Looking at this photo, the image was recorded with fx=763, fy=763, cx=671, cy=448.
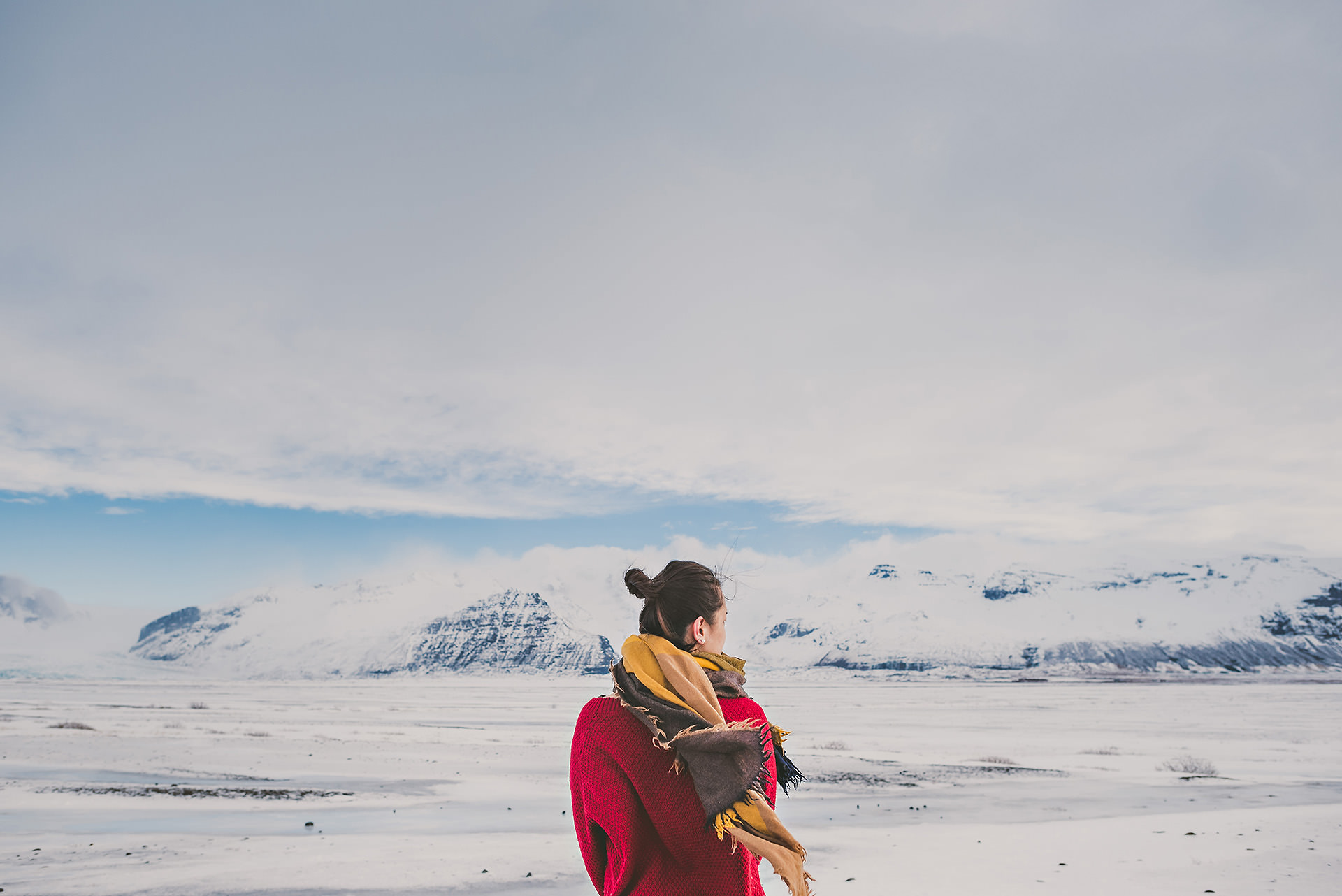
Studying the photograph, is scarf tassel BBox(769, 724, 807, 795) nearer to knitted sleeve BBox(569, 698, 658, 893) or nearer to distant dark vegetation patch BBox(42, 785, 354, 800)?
knitted sleeve BBox(569, 698, 658, 893)

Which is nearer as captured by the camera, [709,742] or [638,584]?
[709,742]

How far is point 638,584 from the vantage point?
263 cm

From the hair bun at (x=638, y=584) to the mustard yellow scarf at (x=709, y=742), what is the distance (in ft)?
0.50

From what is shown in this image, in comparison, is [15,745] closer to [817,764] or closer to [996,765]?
[817,764]

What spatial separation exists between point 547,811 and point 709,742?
11.0 meters

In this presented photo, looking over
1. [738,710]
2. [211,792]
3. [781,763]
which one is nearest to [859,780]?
Answer: [211,792]

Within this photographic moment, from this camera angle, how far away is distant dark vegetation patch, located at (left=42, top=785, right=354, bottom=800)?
13.2 meters

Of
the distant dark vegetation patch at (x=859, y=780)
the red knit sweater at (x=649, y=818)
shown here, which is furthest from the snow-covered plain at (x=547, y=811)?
the red knit sweater at (x=649, y=818)

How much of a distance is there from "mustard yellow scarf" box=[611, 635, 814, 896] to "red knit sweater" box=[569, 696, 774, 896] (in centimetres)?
6

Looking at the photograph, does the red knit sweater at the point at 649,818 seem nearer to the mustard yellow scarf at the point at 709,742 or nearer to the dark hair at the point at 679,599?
the mustard yellow scarf at the point at 709,742

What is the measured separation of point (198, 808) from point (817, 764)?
1225 centimetres

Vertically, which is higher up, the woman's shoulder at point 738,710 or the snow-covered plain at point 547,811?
the woman's shoulder at point 738,710

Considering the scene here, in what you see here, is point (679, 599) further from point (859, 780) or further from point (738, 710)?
point (859, 780)

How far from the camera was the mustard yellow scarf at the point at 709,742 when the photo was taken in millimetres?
2328
